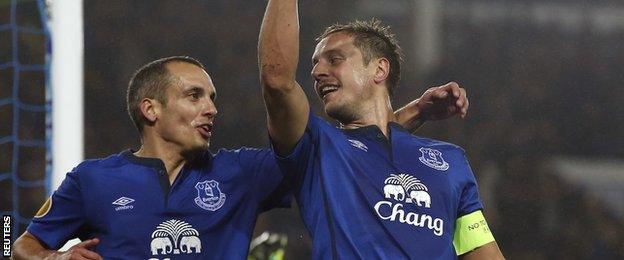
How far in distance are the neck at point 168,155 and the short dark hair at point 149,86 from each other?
0.11 meters

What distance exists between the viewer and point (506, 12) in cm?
705

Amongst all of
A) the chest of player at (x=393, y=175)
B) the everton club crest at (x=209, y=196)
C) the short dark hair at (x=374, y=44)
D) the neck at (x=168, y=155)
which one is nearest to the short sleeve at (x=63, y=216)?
the neck at (x=168, y=155)

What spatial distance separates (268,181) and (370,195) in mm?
342

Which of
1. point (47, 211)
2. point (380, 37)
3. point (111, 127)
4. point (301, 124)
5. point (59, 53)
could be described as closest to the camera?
point (301, 124)

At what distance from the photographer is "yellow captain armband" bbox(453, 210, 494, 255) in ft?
9.15

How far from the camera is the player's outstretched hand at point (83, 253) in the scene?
2.51 m

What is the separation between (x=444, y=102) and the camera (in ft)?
10.0

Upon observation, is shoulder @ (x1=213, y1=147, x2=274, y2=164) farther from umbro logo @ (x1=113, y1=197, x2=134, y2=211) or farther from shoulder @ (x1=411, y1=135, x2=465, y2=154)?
shoulder @ (x1=411, y1=135, x2=465, y2=154)

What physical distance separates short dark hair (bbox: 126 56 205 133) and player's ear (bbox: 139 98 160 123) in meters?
0.01

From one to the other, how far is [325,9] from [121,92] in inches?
65.5

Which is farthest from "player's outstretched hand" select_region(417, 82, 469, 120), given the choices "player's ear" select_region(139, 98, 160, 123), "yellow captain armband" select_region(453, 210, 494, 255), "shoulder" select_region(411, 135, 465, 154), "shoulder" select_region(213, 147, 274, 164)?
"player's ear" select_region(139, 98, 160, 123)

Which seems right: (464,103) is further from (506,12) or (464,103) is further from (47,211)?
(506,12)

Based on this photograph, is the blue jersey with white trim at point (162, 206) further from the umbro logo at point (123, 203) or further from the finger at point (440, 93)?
the finger at point (440, 93)

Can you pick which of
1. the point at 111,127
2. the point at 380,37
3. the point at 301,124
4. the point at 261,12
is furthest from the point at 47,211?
the point at 261,12
